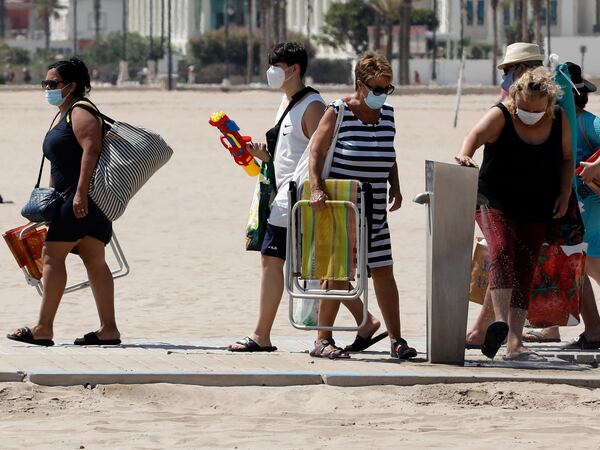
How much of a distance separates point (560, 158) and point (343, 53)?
118100 millimetres

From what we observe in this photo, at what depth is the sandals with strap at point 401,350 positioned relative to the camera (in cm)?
739

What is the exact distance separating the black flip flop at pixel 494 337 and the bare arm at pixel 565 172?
0.64 meters

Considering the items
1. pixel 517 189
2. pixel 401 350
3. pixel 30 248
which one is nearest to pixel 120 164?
pixel 30 248

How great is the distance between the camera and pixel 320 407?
21.3 feet

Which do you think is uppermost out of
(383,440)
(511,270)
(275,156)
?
(275,156)

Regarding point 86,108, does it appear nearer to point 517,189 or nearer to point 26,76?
point 517,189

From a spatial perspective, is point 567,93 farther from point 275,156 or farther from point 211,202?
point 211,202

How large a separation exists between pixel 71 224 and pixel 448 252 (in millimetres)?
1911

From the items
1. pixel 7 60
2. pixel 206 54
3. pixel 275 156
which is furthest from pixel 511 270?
pixel 7 60

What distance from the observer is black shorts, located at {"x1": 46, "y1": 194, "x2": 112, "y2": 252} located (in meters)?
7.64

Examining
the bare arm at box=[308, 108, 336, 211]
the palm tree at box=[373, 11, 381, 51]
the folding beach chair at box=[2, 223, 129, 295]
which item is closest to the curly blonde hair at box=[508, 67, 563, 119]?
the bare arm at box=[308, 108, 336, 211]

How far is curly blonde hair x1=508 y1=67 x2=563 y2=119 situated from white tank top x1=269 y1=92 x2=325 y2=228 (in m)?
0.95

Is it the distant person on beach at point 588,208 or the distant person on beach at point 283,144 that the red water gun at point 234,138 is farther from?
the distant person on beach at point 588,208

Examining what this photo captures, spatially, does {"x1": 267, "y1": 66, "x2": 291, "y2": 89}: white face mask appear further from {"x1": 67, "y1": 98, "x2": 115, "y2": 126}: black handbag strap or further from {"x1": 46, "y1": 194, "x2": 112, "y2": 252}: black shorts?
{"x1": 46, "y1": 194, "x2": 112, "y2": 252}: black shorts
